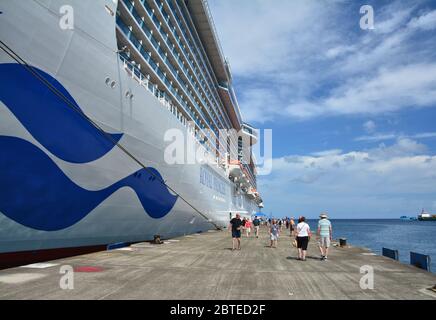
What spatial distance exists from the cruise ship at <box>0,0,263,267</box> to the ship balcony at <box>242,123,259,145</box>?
39.0 metres

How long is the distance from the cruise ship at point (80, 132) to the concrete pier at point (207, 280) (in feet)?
3.63

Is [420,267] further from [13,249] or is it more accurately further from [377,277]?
[13,249]

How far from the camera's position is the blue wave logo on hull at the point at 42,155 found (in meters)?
7.42

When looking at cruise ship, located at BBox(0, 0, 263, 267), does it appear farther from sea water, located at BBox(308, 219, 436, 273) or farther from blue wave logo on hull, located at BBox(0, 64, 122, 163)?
sea water, located at BBox(308, 219, 436, 273)

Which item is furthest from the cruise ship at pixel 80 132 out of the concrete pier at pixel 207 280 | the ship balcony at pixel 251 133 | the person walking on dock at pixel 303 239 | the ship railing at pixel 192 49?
the ship balcony at pixel 251 133

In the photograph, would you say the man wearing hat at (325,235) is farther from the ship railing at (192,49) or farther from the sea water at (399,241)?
the sea water at (399,241)

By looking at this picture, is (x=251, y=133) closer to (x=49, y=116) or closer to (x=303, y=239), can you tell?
(x=303, y=239)

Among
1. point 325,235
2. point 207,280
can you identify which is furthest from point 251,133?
point 207,280

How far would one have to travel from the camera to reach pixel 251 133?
5694 centimetres

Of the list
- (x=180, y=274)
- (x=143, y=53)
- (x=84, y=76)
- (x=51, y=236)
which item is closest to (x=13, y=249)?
(x=51, y=236)

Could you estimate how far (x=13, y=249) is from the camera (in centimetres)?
799

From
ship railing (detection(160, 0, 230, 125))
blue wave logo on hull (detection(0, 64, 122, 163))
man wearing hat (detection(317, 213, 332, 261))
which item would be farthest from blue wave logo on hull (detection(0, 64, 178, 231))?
ship railing (detection(160, 0, 230, 125))

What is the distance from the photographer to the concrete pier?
582 centimetres

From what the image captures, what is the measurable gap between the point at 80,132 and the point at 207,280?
200 inches
